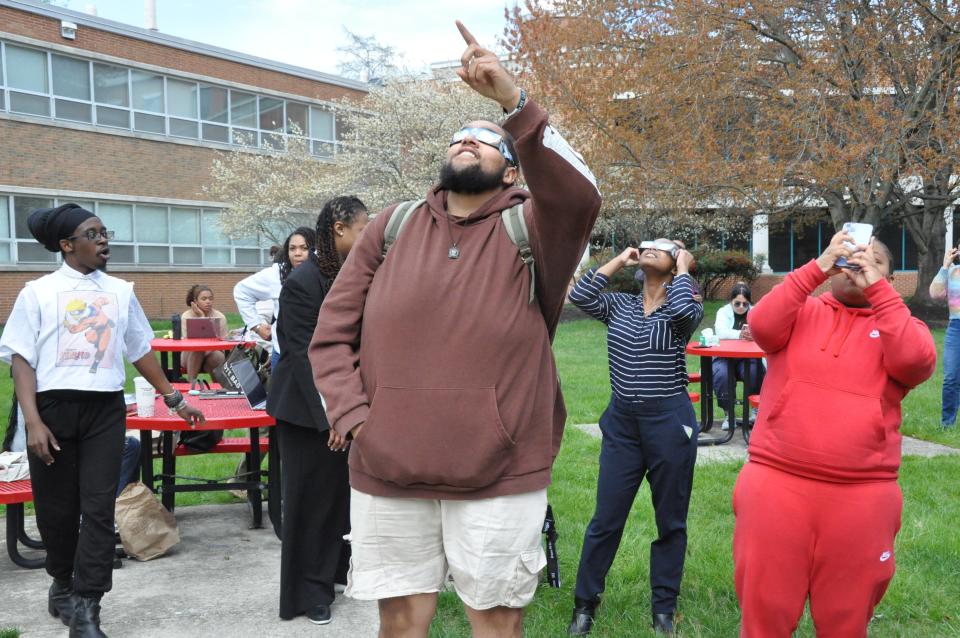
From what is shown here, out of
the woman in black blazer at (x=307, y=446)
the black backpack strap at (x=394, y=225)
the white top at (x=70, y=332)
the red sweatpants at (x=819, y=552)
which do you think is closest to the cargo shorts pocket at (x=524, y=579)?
the red sweatpants at (x=819, y=552)

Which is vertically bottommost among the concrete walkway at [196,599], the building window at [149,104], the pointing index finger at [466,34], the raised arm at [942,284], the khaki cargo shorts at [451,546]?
the concrete walkway at [196,599]

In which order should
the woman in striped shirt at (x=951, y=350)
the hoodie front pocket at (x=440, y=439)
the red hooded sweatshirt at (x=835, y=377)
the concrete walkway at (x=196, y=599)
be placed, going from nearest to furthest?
the hoodie front pocket at (x=440, y=439) < the red hooded sweatshirt at (x=835, y=377) < the concrete walkway at (x=196, y=599) < the woman in striped shirt at (x=951, y=350)

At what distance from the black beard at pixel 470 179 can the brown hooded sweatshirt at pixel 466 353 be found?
0.05 meters

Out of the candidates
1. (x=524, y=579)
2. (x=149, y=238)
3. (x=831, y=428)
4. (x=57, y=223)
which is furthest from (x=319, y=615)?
(x=149, y=238)

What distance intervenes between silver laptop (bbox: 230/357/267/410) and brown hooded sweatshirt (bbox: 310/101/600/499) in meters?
2.77

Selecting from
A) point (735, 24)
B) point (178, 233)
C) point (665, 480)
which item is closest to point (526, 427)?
point (665, 480)

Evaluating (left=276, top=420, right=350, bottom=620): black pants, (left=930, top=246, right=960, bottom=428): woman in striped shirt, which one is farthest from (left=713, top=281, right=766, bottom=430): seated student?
(left=276, top=420, right=350, bottom=620): black pants

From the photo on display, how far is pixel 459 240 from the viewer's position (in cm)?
284

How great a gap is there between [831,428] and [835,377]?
17cm

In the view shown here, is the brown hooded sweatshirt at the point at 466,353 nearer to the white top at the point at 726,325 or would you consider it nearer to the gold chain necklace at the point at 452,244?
the gold chain necklace at the point at 452,244

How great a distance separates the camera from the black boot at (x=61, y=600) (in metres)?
4.31

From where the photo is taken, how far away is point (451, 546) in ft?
9.17

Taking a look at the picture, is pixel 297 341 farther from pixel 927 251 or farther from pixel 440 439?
pixel 927 251

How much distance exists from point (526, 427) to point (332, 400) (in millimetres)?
613
